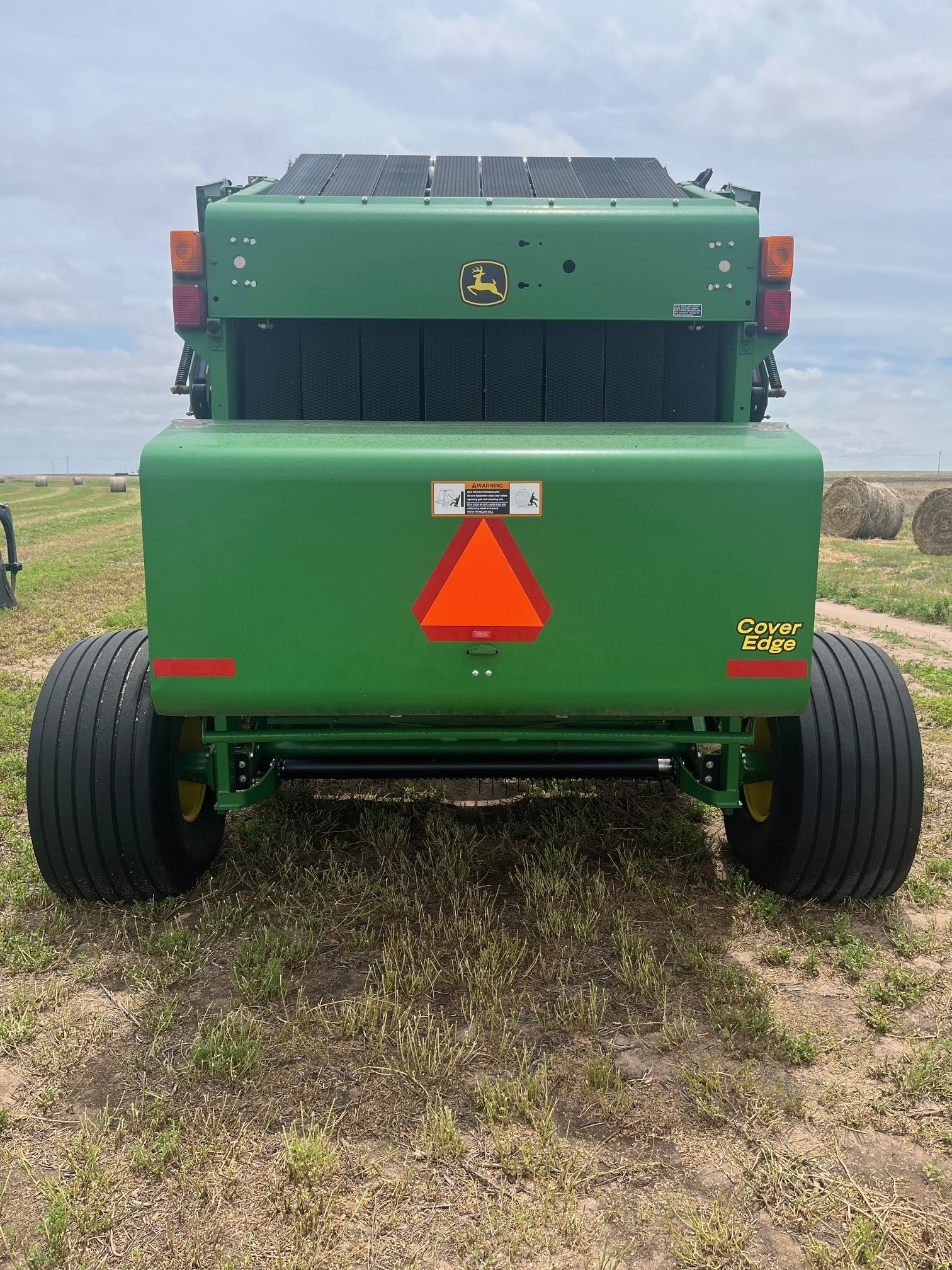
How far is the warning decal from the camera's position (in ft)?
8.51

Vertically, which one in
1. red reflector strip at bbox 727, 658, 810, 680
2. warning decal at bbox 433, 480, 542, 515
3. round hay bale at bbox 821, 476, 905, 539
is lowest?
round hay bale at bbox 821, 476, 905, 539

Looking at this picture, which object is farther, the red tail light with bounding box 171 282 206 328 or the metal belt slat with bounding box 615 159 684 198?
the metal belt slat with bounding box 615 159 684 198

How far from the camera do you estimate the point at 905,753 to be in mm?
3389

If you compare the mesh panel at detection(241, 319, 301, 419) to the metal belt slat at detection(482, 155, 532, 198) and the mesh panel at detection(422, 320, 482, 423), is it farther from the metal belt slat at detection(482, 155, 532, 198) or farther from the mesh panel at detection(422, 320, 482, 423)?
the metal belt slat at detection(482, 155, 532, 198)

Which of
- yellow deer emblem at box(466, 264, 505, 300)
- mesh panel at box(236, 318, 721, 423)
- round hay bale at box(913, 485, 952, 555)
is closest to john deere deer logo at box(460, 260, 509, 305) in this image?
yellow deer emblem at box(466, 264, 505, 300)

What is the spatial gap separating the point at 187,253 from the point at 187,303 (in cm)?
15

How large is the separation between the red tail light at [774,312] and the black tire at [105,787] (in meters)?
2.49

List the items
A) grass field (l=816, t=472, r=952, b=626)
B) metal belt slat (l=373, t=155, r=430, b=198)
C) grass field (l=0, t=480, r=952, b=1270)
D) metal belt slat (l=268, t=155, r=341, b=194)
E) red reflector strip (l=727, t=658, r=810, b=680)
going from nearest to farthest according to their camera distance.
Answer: grass field (l=0, t=480, r=952, b=1270), red reflector strip (l=727, t=658, r=810, b=680), metal belt slat (l=268, t=155, r=341, b=194), metal belt slat (l=373, t=155, r=430, b=198), grass field (l=816, t=472, r=952, b=626)

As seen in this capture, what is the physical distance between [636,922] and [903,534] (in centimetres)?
2057

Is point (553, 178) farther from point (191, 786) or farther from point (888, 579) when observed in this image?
point (888, 579)

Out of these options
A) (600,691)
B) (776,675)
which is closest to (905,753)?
(776,675)

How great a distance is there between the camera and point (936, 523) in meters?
17.2

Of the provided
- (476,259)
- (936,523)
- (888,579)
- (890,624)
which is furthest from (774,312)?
(936,523)

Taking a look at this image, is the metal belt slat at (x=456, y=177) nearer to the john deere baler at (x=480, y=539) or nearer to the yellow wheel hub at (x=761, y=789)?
the john deere baler at (x=480, y=539)
